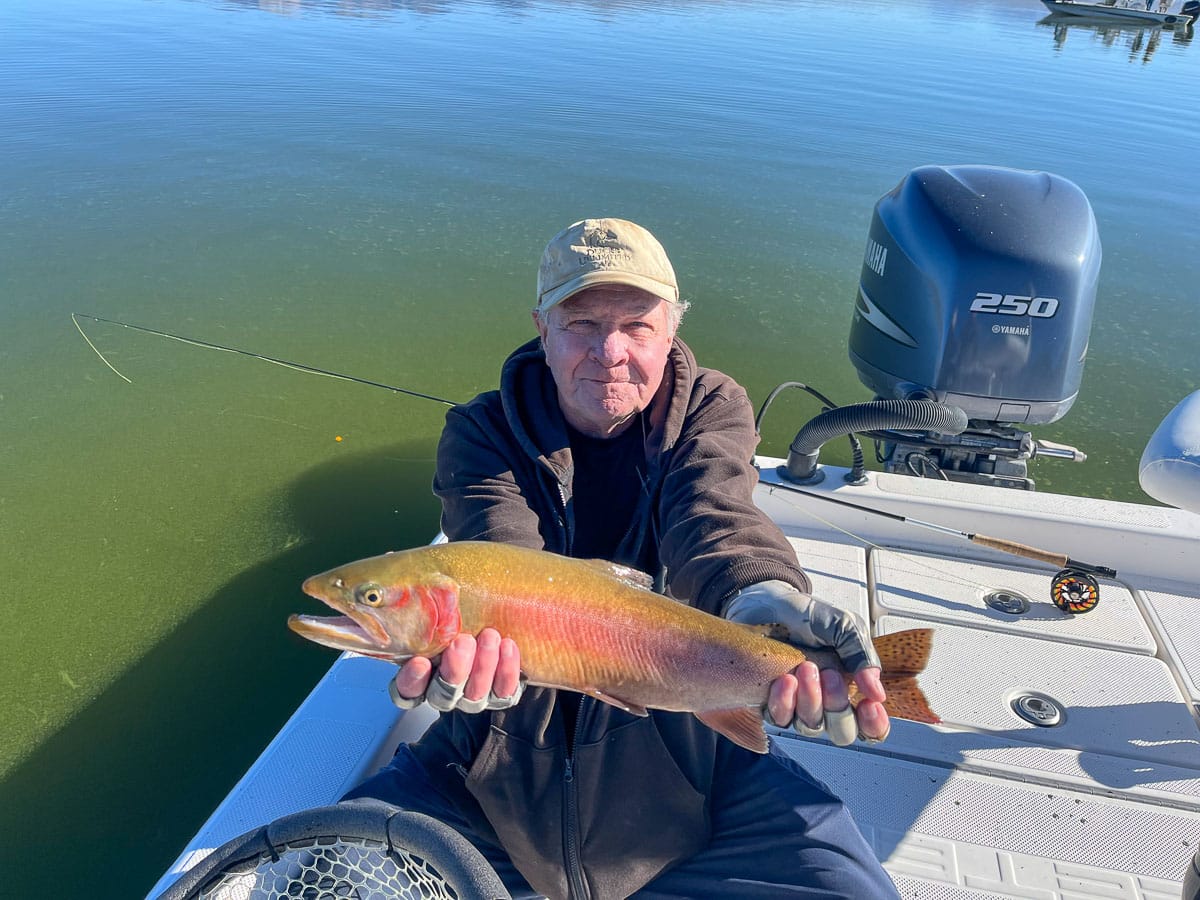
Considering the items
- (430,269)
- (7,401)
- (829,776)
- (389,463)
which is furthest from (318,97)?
(829,776)

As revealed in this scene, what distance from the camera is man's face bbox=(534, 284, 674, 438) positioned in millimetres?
2311

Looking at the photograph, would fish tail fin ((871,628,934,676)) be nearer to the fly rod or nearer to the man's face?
the man's face

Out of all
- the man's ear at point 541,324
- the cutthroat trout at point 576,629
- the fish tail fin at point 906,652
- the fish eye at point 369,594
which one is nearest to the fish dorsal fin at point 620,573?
the cutthroat trout at point 576,629

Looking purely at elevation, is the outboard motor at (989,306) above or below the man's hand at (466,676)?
above

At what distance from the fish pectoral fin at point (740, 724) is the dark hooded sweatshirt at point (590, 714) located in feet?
0.94

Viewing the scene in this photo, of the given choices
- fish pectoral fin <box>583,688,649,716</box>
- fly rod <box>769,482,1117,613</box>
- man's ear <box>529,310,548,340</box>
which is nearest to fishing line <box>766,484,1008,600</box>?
fly rod <box>769,482,1117,613</box>

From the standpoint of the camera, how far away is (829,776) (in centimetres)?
263

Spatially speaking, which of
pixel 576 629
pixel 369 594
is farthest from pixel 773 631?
pixel 369 594

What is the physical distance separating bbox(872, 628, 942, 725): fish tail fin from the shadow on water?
2794 millimetres

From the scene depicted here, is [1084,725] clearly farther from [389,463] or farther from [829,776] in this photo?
[389,463]

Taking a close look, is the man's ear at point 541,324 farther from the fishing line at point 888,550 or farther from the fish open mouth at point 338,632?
the fishing line at point 888,550

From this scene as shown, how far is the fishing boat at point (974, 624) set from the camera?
229cm

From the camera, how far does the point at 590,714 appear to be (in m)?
2.10

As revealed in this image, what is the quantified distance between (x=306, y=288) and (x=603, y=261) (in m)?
5.99
